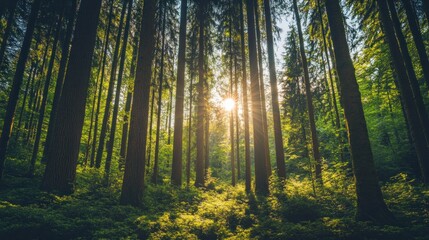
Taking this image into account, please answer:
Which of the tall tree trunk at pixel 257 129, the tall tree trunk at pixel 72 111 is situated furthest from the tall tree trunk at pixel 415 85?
the tall tree trunk at pixel 72 111

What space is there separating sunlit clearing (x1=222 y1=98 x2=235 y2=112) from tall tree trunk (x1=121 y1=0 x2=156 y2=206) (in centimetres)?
1054

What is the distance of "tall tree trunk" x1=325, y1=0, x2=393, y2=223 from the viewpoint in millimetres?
5180

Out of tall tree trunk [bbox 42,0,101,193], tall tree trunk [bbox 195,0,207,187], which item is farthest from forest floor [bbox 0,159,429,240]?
tall tree trunk [bbox 195,0,207,187]

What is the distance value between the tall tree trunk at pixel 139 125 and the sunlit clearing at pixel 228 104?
34.6ft

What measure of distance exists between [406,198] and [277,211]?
11.9ft

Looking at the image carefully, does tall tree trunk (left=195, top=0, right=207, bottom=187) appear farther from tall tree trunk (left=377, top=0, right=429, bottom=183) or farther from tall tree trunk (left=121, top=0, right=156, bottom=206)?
tall tree trunk (left=377, top=0, right=429, bottom=183)

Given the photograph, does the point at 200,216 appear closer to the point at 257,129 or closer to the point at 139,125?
the point at 139,125

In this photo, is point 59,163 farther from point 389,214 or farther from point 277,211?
point 389,214

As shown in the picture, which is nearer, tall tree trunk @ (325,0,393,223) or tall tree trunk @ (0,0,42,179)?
tall tree trunk @ (325,0,393,223)

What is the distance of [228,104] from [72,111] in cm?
1350

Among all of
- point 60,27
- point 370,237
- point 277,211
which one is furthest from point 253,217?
point 60,27

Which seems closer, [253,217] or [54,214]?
[54,214]

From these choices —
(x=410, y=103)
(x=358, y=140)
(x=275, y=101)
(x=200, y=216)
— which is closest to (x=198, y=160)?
(x=275, y=101)

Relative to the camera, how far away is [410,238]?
406cm
